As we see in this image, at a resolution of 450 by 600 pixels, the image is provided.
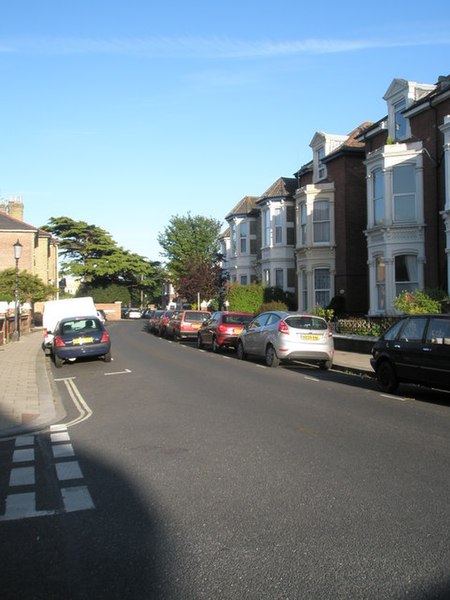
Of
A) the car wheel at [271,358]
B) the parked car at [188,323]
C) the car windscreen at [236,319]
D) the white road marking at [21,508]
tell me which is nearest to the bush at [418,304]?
the car wheel at [271,358]

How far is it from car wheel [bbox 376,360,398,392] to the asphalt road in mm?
1654

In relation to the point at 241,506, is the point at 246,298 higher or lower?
higher

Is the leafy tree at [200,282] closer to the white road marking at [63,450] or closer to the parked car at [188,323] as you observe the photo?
the parked car at [188,323]

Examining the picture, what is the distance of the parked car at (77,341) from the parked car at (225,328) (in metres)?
4.99

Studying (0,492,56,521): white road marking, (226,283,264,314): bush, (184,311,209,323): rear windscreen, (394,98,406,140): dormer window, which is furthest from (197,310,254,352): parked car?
(0,492,56,521): white road marking

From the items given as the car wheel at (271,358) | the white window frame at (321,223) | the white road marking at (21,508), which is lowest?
the white road marking at (21,508)

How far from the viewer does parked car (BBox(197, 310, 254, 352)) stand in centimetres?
2188

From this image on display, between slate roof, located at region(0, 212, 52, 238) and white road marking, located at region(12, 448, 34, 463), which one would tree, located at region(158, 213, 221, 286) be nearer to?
slate roof, located at region(0, 212, 52, 238)

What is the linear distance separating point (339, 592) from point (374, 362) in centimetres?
908

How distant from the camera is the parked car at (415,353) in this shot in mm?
10234

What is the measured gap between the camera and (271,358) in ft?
54.4

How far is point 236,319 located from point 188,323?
7566 mm

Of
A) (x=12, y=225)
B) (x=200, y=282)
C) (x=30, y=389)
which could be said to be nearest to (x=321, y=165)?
(x=200, y=282)

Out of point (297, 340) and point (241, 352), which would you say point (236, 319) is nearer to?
point (241, 352)
